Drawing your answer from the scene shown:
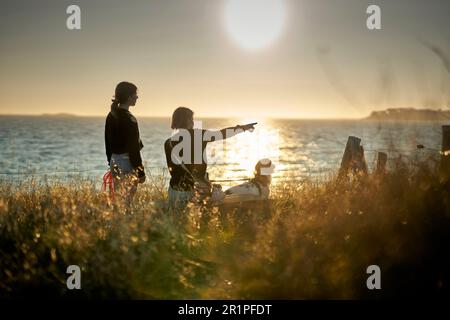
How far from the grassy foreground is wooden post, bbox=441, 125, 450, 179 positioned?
0.15 metres

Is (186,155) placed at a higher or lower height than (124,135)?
lower

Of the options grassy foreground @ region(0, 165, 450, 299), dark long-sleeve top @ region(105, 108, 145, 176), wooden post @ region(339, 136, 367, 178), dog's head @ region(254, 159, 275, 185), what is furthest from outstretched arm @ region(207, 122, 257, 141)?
wooden post @ region(339, 136, 367, 178)

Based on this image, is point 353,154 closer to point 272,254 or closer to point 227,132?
point 227,132

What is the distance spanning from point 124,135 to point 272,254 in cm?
343

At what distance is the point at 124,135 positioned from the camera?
7801 millimetres

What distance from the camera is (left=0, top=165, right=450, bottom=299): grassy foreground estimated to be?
5.08 metres

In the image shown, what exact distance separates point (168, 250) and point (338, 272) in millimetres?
2090

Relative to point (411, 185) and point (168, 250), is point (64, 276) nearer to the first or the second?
point (168, 250)

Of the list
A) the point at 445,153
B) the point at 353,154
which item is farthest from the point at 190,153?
the point at 353,154

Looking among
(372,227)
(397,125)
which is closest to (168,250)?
(372,227)

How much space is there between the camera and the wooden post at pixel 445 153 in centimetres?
614

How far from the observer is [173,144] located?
7.86 meters

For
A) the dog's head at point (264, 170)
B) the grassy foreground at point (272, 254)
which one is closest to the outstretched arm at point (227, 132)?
the dog's head at point (264, 170)

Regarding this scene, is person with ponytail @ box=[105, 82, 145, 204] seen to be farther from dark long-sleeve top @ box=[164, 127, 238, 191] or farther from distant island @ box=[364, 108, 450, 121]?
distant island @ box=[364, 108, 450, 121]
